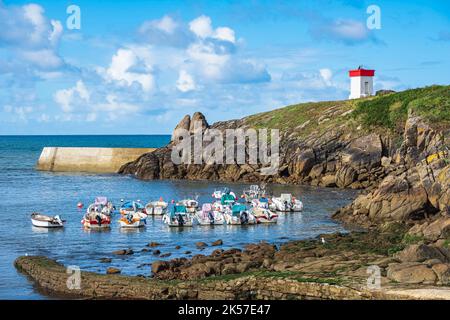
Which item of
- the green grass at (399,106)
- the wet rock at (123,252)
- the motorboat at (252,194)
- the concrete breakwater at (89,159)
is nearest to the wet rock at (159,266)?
the wet rock at (123,252)

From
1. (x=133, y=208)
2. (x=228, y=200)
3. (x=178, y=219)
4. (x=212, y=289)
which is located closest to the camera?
(x=212, y=289)

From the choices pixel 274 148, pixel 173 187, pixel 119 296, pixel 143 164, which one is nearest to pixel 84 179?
pixel 143 164

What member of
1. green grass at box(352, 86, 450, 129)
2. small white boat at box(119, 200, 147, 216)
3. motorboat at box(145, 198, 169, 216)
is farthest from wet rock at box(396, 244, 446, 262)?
green grass at box(352, 86, 450, 129)

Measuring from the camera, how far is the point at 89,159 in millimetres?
121375

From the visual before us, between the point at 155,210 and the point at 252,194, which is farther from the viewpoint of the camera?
the point at 252,194

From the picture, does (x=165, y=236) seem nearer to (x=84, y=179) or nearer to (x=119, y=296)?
(x=119, y=296)

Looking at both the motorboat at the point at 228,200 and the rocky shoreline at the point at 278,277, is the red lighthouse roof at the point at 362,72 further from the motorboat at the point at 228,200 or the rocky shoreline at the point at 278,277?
the rocky shoreline at the point at 278,277

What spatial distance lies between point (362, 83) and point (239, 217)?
57142mm

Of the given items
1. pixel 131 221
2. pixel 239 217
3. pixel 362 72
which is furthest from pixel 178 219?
pixel 362 72

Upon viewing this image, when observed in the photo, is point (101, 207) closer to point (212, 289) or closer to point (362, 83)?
point (212, 289)

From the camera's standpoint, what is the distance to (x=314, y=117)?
10981 centimetres

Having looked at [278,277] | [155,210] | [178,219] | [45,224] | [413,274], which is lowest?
[278,277]

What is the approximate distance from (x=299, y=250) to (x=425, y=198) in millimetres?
16833

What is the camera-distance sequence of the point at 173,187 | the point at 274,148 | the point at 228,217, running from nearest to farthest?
the point at 228,217
the point at 173,187
the point at 274,148
